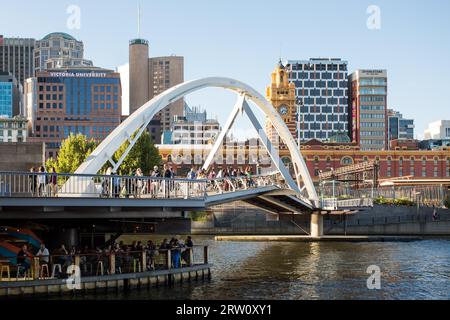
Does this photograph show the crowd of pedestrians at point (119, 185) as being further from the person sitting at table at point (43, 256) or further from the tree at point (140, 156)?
the tree at point (140, 156)

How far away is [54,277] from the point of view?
122 feet

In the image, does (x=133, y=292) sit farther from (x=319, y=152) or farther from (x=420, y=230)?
(x=319, y=152)

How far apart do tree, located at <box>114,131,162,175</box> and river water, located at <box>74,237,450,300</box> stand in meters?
27.2

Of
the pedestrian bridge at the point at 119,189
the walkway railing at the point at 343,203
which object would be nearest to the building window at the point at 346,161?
the walkway railing at the point at 343,203

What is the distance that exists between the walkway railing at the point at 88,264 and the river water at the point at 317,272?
5.59 ft

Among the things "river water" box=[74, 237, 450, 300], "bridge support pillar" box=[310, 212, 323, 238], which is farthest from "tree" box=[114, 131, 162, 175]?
"river water" box=[74, 237, 450, 300]

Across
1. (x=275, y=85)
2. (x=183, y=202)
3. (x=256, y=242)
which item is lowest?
(x=256, y=242)

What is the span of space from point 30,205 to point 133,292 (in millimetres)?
7132

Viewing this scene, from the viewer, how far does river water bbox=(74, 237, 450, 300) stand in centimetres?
4028

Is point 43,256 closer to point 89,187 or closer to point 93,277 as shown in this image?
point 93,277

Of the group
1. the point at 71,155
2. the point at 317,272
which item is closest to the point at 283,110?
the point at 71,155

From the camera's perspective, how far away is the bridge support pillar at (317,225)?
80.5 meters

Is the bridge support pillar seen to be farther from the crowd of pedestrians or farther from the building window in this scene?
the building window

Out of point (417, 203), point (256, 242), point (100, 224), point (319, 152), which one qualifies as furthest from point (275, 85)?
point (100, 224)
